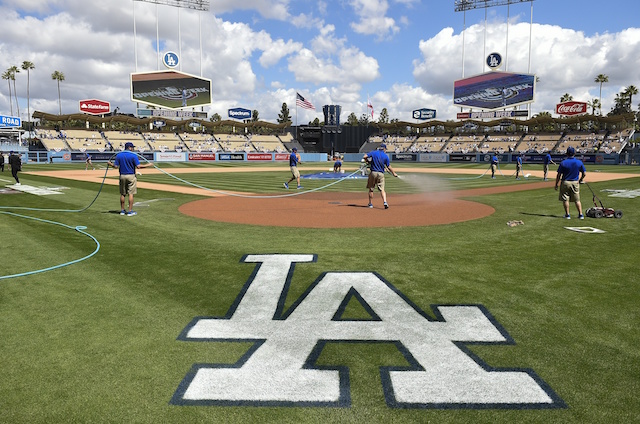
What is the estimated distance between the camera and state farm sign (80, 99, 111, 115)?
76.3 m

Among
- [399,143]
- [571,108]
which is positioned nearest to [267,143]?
[399,143]

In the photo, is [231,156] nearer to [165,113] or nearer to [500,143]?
[165,113]

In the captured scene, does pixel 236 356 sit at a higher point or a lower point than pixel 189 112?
lower

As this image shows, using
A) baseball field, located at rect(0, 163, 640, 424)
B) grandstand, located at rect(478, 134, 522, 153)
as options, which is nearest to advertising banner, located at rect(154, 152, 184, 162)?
grandstand, located at rect(478, 134, 522, 153)

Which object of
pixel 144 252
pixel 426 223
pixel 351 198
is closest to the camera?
pixel 144 252

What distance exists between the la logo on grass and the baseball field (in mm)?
22

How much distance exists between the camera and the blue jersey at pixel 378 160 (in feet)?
45.6

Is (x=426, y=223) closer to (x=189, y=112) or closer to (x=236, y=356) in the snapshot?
(x=236, y=356)

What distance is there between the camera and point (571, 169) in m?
12.1

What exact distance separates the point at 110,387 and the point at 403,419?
2.55 meters

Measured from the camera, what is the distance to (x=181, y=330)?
15.8 feet

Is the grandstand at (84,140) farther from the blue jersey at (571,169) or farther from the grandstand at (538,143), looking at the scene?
the grandstand at (538,143)

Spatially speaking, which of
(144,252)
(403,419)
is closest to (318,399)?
(403,419)

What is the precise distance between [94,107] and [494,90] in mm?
75998
